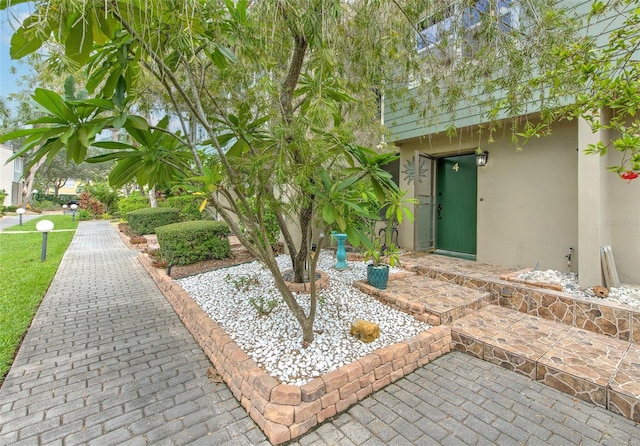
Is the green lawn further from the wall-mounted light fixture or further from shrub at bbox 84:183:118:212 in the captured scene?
shrub at bbox 84:183:118:212

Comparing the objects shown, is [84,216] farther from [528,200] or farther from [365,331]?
[528,200]

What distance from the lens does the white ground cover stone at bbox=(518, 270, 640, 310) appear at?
405 centimetres

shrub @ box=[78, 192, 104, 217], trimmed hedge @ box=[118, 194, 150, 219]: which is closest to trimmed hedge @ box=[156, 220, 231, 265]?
trimmed hedge @ box=[118, 194, 150, 219]

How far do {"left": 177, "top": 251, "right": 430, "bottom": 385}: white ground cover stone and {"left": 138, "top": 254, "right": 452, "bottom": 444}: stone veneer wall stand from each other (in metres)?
→ 0.15

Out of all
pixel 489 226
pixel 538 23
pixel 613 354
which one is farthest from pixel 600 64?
pixel 489 226

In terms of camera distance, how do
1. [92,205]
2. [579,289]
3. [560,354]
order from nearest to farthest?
[560,354], [579,289], [92,205]

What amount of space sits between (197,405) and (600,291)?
528 centimetres

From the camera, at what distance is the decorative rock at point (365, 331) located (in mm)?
3283

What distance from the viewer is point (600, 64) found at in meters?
2.64

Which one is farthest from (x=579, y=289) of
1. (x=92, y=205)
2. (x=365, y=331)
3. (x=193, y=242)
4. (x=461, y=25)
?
(x=92, y=205)

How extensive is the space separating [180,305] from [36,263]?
5640 millimetres

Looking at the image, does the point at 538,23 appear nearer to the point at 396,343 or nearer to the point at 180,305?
the point at 396,343

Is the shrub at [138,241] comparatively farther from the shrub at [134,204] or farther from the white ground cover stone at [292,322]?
the white ground cover stone at [292,322]

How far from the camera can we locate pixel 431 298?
4.45 m
